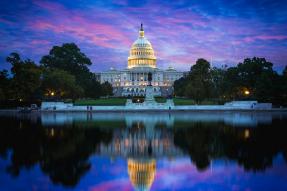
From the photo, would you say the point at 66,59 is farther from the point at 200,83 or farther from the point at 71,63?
the point at 200,83

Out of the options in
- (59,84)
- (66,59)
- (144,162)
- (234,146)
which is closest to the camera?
(144,162)

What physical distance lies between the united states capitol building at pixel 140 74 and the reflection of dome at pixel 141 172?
129m

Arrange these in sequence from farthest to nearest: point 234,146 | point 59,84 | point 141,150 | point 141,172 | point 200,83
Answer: point 59,84
point 200,83
point 234,146
point 141,150
point 141,172

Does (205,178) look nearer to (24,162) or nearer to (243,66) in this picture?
(24,162)

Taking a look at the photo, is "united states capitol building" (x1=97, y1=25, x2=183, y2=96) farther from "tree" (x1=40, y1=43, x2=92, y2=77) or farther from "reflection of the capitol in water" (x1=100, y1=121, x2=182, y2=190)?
"reflection of the capitol in water" (x1=100, y1=121, x2=182, y2=190)

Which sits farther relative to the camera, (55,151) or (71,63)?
(71,63)

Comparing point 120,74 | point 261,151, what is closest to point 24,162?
point 261,151

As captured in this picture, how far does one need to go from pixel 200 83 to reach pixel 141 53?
8739 cm

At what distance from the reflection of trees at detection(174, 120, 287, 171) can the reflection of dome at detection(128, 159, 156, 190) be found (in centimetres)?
190

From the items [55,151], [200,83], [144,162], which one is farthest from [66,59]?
[144,162]

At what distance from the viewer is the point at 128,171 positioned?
14.4m

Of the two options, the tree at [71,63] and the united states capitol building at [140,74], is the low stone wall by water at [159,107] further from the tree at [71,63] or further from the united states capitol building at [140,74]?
the united states capitol building at [140,74]

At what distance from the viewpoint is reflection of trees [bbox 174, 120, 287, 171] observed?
1580 centimetres

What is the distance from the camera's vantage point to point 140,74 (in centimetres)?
15275
